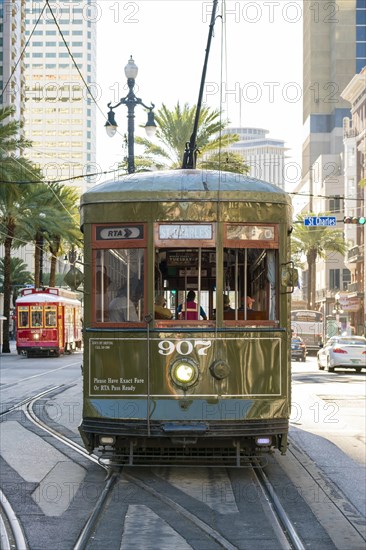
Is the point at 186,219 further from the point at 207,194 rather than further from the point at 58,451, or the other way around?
the point at 58,451

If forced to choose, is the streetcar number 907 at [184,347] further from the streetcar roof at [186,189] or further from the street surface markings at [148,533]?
the street surface markings at [148,533]

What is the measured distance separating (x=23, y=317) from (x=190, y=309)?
37739mm

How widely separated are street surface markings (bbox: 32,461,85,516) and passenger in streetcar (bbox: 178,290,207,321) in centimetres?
202

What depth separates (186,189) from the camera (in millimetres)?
9828

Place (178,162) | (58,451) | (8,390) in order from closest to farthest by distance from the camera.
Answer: (58,451)
(8,390)
(178,162)

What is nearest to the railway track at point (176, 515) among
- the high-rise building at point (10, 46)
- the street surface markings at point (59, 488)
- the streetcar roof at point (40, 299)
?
the street surface markings at point (59, 488)

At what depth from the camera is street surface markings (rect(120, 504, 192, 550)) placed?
275 inches

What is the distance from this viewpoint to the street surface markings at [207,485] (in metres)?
8.57

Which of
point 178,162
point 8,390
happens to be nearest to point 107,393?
point 8,390

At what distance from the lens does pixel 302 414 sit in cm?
1711

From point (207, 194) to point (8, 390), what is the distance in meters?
13.7

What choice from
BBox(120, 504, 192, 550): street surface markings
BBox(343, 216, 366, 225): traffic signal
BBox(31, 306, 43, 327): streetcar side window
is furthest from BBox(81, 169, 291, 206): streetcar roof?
BBox(31, 306, 43, 327): streetcar side window

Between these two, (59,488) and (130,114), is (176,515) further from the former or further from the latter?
(130,114)

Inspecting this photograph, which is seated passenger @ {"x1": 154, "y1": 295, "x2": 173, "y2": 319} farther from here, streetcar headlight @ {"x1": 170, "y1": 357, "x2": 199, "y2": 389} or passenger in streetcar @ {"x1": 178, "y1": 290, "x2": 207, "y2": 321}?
streetcar headlight @ {"x1": 170, "y1": 357, "x2": 199, "y2": 389}
